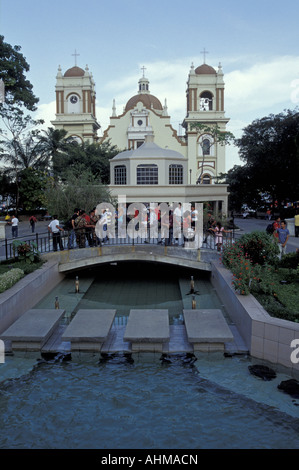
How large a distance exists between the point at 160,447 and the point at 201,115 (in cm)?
5365

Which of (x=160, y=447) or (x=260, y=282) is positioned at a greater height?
(x=260, y=282)

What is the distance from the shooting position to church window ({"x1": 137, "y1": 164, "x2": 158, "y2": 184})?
2805cm

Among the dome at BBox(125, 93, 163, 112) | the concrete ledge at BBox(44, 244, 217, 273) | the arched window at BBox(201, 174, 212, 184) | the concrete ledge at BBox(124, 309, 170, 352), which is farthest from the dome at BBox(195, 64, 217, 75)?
the concrete ledge at BBox(124, 309, 170, 352)

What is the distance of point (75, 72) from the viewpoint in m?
57.1

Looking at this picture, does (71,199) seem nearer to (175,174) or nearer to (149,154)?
(149,154)

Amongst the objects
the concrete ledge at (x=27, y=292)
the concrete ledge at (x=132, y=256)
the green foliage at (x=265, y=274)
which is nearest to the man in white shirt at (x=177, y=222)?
the concrete ledge at (x=132, y=256)

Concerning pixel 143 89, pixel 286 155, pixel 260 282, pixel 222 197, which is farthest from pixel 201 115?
pixel 260 282

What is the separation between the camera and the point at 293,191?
3650 cm

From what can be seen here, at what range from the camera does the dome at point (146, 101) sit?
194 feet

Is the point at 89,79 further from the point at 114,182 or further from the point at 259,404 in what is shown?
the point at 259,404

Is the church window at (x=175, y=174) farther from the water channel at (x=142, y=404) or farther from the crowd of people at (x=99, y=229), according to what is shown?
the water channel at (x=142, y=404)

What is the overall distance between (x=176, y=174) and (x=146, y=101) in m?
35.6

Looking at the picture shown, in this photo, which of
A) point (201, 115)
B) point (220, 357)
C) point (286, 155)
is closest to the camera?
point (220, 357)
